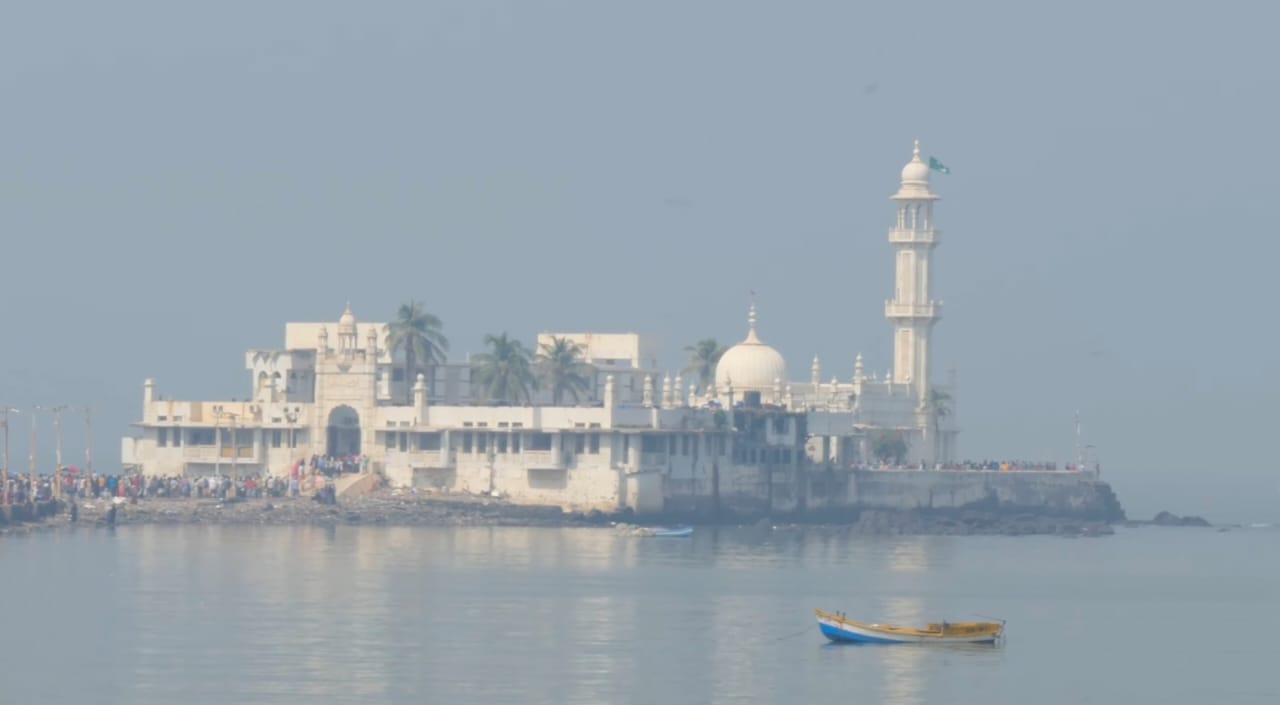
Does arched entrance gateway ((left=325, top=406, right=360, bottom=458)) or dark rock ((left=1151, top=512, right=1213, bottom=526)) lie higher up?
arched entrance gateway ((left=325, top=406, right=360, bottom=458))

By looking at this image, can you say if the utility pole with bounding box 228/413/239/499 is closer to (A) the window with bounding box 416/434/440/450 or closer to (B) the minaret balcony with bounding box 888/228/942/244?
(A) the window with bounding box 416/434/440/450

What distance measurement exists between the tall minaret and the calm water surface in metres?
20.1

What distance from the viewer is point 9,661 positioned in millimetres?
67625

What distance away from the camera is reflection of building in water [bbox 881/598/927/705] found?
214 ft

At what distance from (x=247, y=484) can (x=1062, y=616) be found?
147 ft

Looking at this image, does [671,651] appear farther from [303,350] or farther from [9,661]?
[303,350]

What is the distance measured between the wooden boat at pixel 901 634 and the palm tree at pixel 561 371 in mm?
50444

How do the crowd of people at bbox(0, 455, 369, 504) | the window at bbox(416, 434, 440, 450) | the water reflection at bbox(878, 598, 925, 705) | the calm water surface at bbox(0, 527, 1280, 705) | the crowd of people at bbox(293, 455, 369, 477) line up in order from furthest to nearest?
the crowd of people at bbox(293, 455, 369, 477)
the window at bbox(416, 434, 440, 450)
the crowd of people at bbox(0, 455, 369, 504)
the calm water surface at bbox(0, 527, 1280, 705)
the water reflection at bbox(878, 598, 925, 705)

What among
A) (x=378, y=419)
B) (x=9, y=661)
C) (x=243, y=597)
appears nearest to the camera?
(x=9, y=661)

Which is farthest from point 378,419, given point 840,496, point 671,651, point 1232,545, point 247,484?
point 671,651

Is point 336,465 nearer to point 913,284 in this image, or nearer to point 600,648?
point 913,284

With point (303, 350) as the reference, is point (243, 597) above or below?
below

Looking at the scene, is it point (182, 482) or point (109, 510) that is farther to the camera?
point (182, 482)

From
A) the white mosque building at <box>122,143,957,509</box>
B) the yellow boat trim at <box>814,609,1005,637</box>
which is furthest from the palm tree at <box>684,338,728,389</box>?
the yellow boat trim at <box>814,609,1005,637</box>
